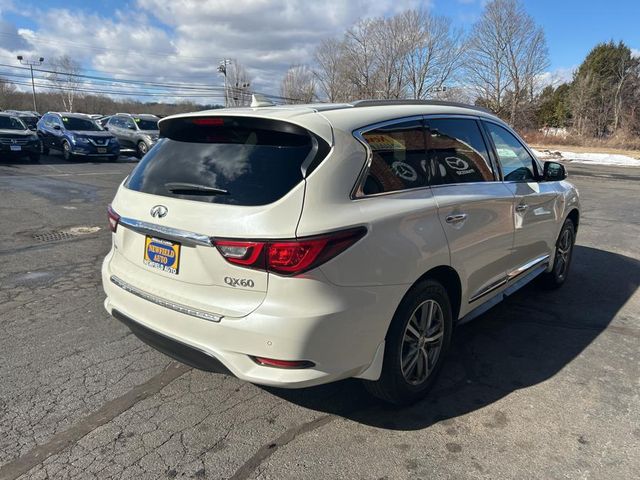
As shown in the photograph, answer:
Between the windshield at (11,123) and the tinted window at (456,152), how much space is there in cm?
1872

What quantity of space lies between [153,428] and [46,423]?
62 cm

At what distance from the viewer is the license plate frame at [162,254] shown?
2611mm

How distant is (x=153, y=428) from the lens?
2760 millimetres

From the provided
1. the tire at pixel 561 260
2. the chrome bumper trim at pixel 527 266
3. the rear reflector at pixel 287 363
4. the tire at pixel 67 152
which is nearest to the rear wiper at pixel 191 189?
the rear reflector at pixel 287 363

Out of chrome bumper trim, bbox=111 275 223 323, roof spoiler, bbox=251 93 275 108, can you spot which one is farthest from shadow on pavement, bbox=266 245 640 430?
roof spoiler, bbox=251 93 275 108

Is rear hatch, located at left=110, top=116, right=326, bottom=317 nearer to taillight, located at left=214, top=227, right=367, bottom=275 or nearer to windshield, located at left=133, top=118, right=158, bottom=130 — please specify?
taillight, located at left=214, top=227, right=367, bottom=275

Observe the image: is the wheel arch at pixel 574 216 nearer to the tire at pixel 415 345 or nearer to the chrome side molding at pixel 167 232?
the tire at pixel 415 345

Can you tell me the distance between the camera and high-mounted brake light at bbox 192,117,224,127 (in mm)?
2812

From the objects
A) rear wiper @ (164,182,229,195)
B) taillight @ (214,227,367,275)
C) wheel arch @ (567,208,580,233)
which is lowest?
wheel arch @ (567,208,580,233)

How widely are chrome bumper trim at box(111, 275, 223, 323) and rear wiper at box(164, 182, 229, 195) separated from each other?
1.98 ft

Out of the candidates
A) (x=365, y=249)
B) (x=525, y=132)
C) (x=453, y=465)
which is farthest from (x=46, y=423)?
(x=525, y=132)

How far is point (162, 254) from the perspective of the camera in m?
2.68

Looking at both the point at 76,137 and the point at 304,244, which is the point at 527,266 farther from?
the point at 76,137

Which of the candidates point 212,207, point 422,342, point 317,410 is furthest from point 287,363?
point 422,342
